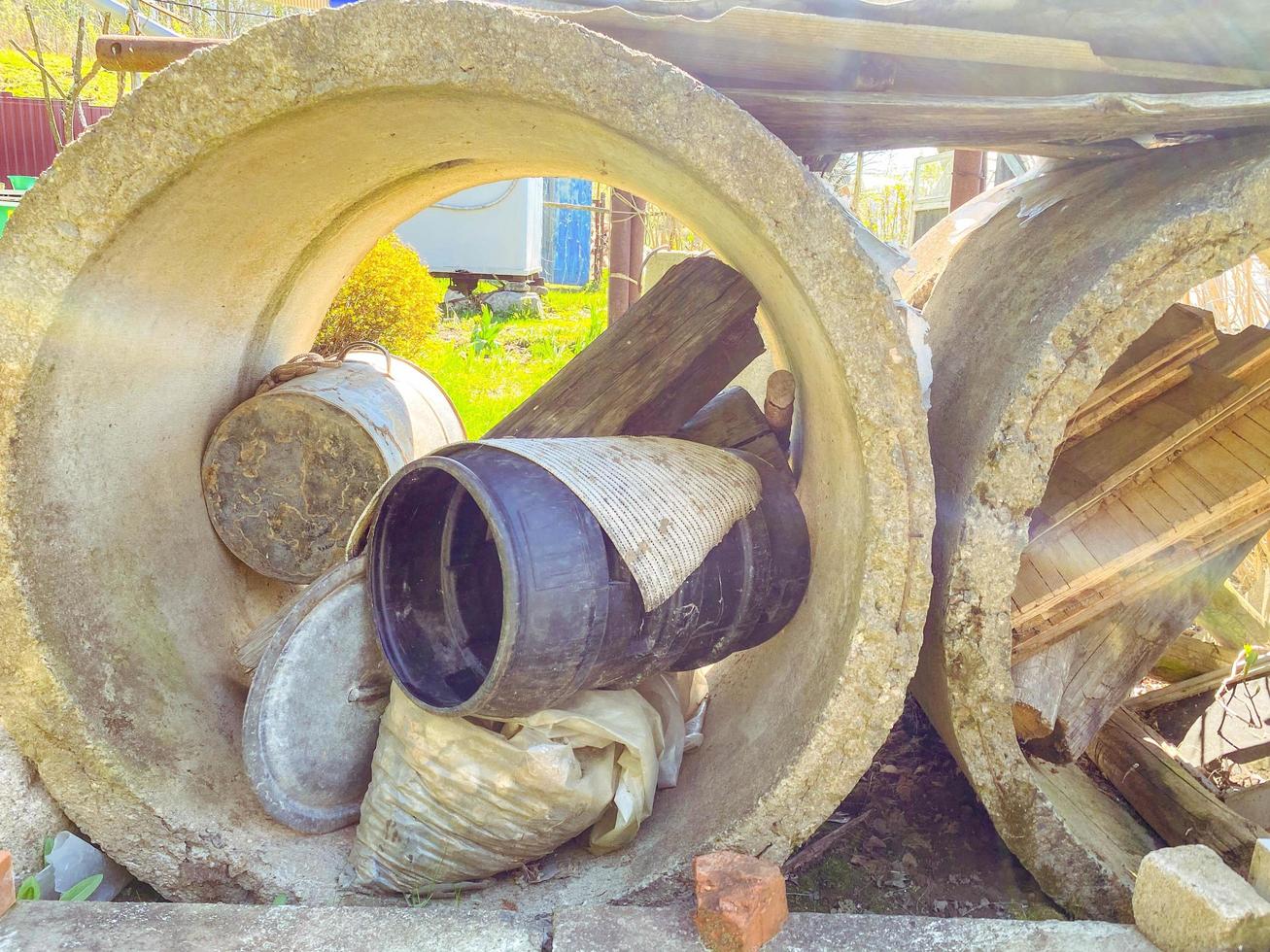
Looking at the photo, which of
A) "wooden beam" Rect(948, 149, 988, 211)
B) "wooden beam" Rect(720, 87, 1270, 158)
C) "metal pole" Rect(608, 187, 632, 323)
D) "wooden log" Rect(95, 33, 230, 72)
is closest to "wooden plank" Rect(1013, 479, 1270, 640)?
"wooden beam" Rect(720, 87, 1270, 158)

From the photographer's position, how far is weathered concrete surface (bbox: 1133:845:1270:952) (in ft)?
5.88

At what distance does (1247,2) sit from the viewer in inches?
83.6

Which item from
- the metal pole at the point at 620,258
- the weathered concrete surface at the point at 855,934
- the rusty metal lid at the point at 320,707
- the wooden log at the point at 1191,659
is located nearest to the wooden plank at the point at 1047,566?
the weathered concrete surface at the point at 855,934

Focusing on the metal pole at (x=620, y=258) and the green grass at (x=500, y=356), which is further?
the green grass at (x=500, y=356)

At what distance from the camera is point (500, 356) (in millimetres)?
10414

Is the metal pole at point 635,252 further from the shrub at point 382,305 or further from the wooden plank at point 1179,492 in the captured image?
the wooden plank at point 1179,492

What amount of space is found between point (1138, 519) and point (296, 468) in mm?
2776

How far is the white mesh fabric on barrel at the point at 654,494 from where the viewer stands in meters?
2.27

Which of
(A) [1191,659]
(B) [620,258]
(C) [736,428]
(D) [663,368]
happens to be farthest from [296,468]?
(B) [620,258]

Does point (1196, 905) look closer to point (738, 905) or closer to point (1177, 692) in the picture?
point (738, 905)

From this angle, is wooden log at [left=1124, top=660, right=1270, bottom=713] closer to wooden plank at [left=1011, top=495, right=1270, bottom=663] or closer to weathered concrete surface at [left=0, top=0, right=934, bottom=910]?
wooden plank at [left=1011, top=495, right=1270, bottom=663]

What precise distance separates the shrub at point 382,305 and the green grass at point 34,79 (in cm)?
1811

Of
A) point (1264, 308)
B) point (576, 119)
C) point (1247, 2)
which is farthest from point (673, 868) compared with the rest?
point (1264, 308)

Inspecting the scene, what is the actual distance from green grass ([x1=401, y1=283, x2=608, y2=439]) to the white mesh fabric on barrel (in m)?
3.67
